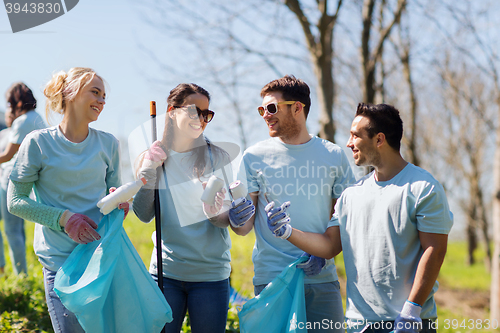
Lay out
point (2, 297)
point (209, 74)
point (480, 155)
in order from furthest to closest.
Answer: point (480, 155) → point (209, 74) → point (2, 297)

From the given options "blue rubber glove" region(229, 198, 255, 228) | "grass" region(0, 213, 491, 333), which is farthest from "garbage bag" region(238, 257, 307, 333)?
"grass" region(0, 213, 491, 333)

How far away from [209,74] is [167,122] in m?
5.95

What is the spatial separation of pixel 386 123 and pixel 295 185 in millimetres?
684

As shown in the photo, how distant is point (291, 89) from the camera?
276 centimetres

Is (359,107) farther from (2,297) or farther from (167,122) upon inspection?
(2,297)

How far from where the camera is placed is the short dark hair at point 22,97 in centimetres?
373

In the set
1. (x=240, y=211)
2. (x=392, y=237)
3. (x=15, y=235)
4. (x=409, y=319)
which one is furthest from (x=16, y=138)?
(x=409, y=319)

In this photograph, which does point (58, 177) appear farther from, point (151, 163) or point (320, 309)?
point (320, 309)

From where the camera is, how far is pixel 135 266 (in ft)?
7.33

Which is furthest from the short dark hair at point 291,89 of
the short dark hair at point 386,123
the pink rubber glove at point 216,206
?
the pink rubber glove at point 216,206

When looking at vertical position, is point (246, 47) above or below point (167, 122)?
above

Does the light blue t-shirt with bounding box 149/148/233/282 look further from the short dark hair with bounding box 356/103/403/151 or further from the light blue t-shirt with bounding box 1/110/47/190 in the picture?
the light blue t-shirt with bounding box 1/110/47/190

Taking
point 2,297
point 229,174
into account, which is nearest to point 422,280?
point 229,174

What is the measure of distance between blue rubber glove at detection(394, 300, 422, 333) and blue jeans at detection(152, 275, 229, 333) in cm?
99
